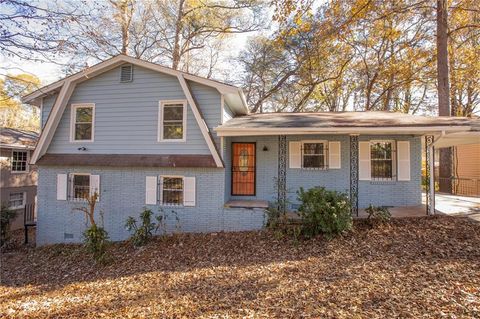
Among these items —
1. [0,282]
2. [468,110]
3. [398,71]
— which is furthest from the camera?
[468,110]

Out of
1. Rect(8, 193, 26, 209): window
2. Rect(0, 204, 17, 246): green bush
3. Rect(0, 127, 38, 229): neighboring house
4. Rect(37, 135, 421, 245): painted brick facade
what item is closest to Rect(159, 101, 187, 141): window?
Rect(37, 135, 421, 245): painted brick facade

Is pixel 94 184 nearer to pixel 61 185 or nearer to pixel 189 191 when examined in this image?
pixel 61 185

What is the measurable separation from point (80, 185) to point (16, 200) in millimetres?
7165

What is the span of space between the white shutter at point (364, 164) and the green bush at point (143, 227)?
22.8ft

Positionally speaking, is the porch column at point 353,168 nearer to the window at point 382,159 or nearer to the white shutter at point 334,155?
the white shutter at point 334,155

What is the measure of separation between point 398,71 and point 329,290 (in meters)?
16.4

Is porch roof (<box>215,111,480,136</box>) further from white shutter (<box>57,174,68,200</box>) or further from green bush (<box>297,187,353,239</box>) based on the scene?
white shutter (<box>57,174,68,200</box>)

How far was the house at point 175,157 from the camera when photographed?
8180 millimetres

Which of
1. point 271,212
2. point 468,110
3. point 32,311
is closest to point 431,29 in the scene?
point 468,110

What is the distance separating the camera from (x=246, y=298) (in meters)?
4.19

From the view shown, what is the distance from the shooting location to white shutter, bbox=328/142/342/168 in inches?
353

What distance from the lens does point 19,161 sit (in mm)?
13242

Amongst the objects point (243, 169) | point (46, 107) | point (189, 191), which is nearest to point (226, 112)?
point (243, 169)

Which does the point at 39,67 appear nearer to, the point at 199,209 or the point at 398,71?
the point at 199,209
